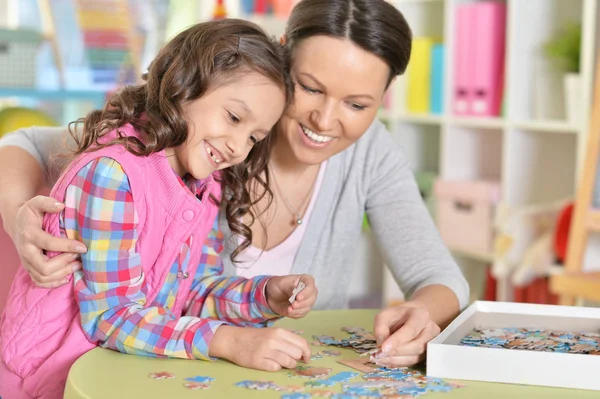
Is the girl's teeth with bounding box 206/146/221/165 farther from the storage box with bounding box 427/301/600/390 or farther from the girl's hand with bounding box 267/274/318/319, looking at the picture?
the storage box with bounding box 427/301/600/390

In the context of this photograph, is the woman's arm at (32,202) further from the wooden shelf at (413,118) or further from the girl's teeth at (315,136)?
the wooden shelf at (413,118)

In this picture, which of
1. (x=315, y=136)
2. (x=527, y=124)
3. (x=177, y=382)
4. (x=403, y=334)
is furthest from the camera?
(x=527, y=124)

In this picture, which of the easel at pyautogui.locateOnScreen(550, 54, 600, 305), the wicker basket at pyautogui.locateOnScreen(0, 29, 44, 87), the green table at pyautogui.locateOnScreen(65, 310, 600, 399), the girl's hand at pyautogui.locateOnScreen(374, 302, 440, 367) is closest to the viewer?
the green table at pyautogui.locateOnScreen(65, 310, 600, 399)

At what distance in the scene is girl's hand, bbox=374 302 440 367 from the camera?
1.20 m

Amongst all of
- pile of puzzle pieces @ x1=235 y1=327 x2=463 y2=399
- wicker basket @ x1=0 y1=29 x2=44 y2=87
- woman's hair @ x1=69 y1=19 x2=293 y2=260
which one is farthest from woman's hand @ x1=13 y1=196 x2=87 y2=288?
wicker basket @ x1=0 y1=29 x2=44 y2=87

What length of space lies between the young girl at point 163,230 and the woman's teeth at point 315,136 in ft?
0.54

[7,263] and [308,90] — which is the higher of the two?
[308,90]

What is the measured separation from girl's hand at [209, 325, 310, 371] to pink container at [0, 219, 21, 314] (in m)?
0.54

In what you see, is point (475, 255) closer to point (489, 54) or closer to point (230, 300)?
point (489, 54)

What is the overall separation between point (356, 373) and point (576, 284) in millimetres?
1557

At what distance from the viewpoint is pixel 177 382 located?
3.66ft

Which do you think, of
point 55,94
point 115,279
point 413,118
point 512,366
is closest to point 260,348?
point 115,279

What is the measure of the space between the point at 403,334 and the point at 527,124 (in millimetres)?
2050

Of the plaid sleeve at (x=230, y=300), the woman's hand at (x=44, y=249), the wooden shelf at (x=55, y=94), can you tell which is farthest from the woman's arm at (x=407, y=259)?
the wooden shelf at (x=55, y=94)
